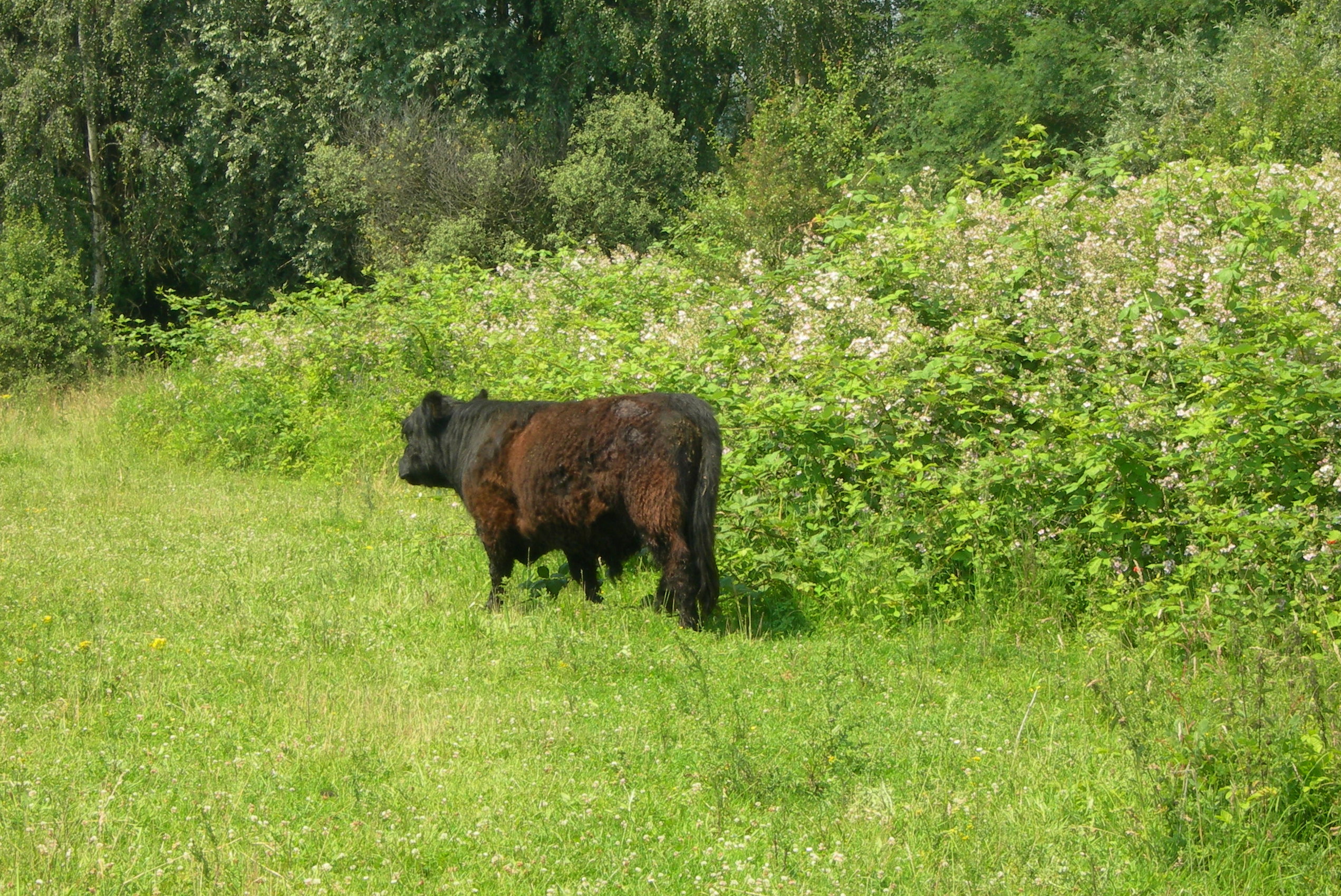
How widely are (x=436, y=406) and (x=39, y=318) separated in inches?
567

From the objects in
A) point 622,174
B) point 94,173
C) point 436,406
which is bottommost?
point 622,174

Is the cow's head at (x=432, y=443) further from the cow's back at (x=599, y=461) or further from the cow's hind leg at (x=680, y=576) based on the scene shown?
the cow's hind leg at (x=680, y=576)

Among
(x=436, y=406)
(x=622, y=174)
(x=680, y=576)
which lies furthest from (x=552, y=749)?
(x=622, y=174)

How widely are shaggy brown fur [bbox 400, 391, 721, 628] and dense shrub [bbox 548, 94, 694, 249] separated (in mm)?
19195

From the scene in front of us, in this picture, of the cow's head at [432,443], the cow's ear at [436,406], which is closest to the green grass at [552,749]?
the cow's head at [432,443]

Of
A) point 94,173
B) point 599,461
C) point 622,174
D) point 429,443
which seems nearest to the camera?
point 599,461

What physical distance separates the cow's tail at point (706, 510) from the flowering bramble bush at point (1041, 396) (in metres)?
0.61

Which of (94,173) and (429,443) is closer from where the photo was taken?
(429,443)

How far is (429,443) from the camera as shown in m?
9.04

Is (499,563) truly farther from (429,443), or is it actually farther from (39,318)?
(39,318)

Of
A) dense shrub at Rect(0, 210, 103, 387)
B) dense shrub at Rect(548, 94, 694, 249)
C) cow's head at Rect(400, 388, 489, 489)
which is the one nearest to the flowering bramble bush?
cow's head at Rect(400, 388, 489, 489)

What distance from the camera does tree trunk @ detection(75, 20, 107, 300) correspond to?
91.8 ft

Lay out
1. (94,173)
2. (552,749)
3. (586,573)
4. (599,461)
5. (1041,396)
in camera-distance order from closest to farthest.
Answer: (552,749)
(599,461)
(1041,396)
(586,573)
(94,173)

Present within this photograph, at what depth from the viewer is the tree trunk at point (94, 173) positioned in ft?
91.8
